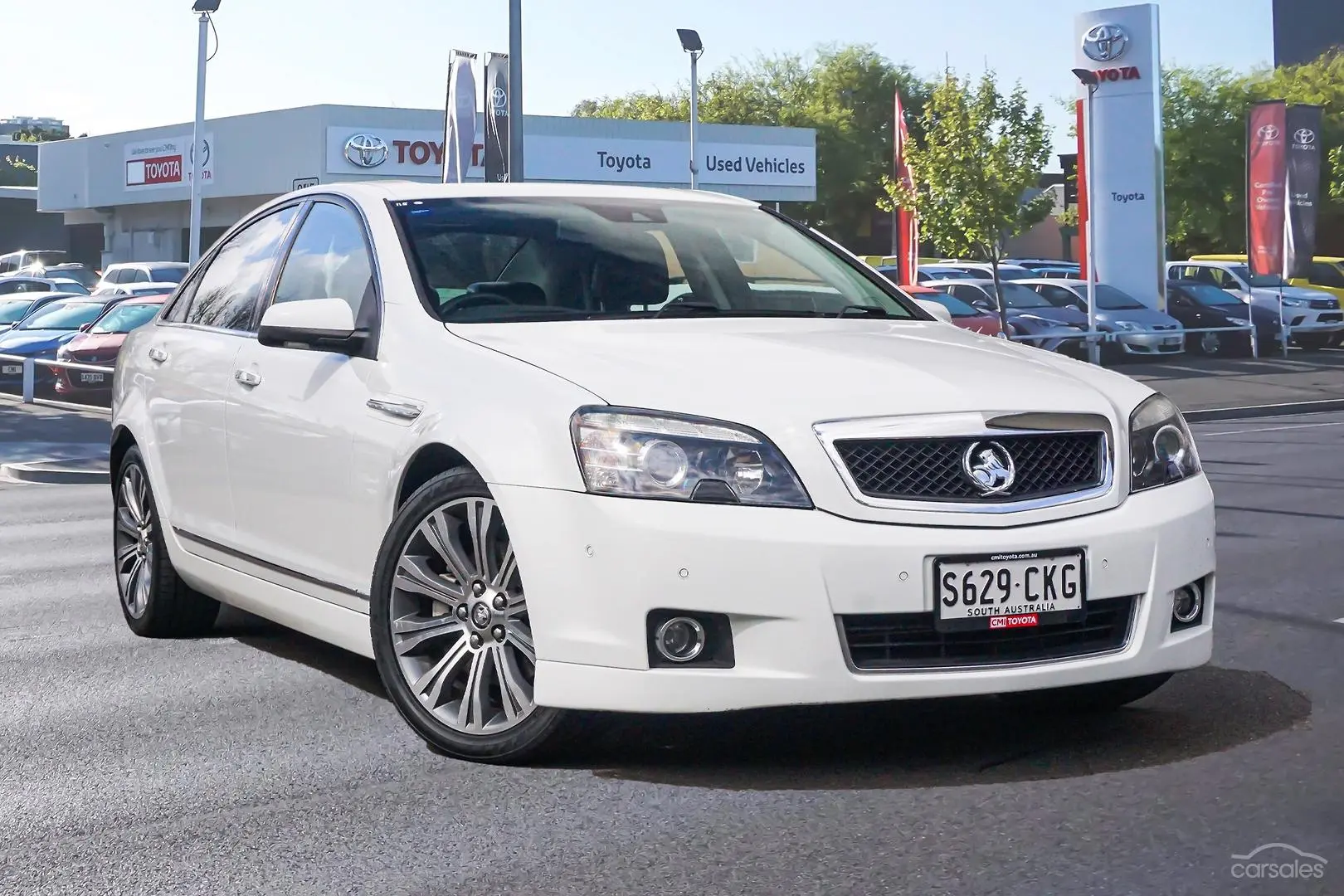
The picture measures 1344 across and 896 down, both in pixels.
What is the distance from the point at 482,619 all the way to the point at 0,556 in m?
6.16

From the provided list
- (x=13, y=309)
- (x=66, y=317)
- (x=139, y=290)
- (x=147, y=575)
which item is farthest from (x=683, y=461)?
(x=13, y=309)

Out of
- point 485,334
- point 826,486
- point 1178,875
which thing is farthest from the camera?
point 485,334

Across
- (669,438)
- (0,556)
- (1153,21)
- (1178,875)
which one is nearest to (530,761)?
(669,438)

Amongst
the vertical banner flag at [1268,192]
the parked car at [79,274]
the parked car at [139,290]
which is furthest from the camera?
the parked car at [79,274]

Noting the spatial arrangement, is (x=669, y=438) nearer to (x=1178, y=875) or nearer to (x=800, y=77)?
(x=1178, y=875)

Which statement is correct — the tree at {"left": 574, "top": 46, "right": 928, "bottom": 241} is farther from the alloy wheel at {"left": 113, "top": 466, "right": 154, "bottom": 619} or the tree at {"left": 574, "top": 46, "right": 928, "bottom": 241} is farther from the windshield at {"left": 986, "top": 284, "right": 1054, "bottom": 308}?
the alloy wheel at {"left": 113, "top": 466, "right": 154, "bottom": 619}

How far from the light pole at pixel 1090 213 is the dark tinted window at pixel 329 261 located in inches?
907

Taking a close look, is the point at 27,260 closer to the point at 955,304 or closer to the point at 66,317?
the point at 66,317

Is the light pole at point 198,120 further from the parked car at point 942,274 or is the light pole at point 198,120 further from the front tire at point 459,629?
the front tire at point 459,629

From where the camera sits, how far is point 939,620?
4289mm

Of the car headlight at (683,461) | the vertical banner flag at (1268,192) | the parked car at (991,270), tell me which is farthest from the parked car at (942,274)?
the car headlight at (683,461)

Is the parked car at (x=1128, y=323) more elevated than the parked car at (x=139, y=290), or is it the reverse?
the parked car at (x=139, y=290)

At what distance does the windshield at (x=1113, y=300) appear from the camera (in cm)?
3130

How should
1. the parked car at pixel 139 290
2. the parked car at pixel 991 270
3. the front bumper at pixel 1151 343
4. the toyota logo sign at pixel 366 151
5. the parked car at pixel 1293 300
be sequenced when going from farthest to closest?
1. the toyota logo sign at pixel 366 151
2. the parked car at pixel 991 270
3. the parked car at pixel 1293 300
4. the front bumper at pixel 1151 343
5. the parked car at pixel 139 290
